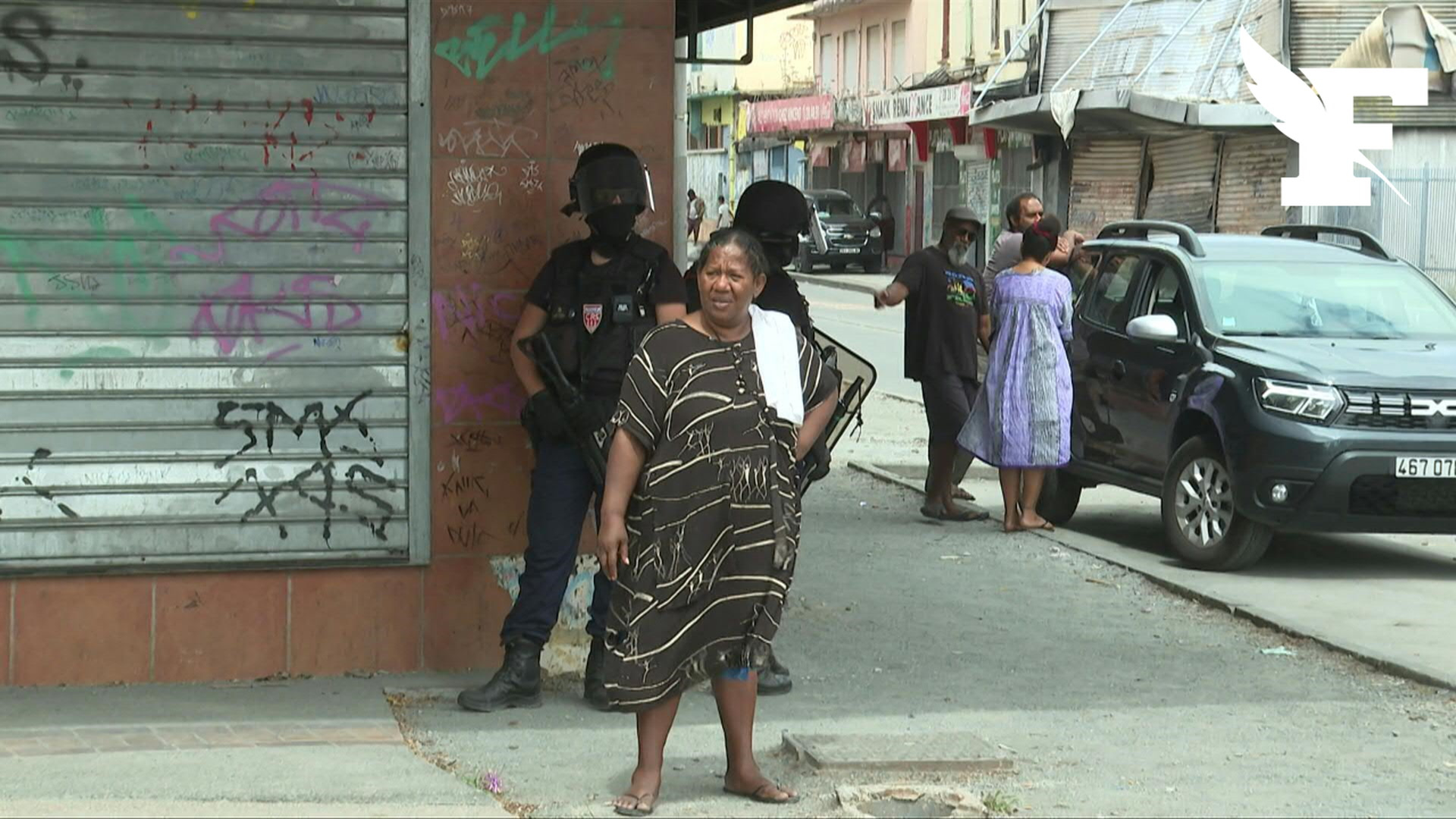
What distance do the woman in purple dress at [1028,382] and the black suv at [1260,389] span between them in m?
0.38

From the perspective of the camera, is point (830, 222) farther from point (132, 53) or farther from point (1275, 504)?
point (132, 53)

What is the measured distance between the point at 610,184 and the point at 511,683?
5.70ft

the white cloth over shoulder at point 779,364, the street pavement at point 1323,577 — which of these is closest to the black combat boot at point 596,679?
the white cloth over shoulder at point 779,364

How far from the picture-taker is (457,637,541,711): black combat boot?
24.0ft

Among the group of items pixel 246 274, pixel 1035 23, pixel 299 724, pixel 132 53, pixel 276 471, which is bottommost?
pixel 299 724

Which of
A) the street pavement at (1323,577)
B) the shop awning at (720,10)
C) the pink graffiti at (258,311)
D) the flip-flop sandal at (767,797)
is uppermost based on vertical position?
the shop awning at (720,10)

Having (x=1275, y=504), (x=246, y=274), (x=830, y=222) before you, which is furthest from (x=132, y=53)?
(x=830, y=222)

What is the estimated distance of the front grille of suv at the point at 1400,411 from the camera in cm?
1026

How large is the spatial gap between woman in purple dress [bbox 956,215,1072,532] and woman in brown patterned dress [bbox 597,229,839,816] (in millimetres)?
5996

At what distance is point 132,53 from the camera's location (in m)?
7.43

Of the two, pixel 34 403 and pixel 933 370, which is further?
pixel 933 370

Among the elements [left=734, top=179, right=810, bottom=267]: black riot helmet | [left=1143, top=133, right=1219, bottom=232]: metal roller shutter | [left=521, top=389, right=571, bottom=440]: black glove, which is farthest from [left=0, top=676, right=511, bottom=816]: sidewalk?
[left=1143, top=133, right=1219, bottom=232]: metal roller shutter

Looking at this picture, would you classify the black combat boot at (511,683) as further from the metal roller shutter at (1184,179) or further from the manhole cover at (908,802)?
the metal roller shutter at (1184,179)

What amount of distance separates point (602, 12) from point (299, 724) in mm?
2787
